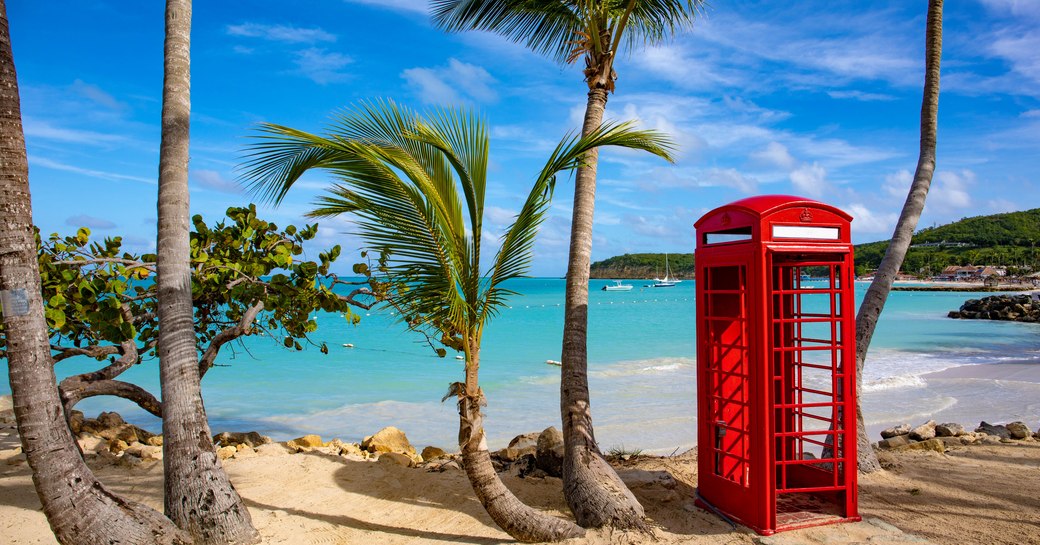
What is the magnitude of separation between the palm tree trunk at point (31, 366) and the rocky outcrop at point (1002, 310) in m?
49.0

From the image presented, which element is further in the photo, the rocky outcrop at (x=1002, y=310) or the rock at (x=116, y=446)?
the rocky outcrop at (x=1002, y=310)

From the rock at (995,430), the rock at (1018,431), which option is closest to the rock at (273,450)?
Result: the rock at (995,430)

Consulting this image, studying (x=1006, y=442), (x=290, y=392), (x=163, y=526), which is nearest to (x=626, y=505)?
(x=163, y=526)

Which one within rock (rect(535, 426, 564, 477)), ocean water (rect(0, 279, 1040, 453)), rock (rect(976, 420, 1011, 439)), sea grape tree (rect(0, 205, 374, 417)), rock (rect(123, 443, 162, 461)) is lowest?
ocean water (rect(0, 279, 1040, 453))

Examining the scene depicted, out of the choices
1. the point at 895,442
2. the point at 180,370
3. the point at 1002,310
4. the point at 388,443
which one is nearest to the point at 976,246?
the point at 1002,310

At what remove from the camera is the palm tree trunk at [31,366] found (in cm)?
411

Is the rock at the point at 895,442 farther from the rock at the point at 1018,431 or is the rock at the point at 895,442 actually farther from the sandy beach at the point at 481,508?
the rock at the point at 1018,431

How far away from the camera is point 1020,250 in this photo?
322 feet

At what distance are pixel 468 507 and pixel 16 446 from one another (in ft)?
19.1

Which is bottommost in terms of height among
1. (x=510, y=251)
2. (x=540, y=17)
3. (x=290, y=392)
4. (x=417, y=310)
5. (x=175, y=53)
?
(x=290, y=392)

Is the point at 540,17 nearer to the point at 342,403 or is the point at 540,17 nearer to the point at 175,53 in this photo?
the point at 175,53

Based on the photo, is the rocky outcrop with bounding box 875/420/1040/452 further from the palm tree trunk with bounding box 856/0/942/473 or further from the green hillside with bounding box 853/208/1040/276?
the green hillside with bounding box 853/208/1040/276

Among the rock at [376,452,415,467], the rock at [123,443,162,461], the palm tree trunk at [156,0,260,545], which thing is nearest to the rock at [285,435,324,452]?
the rock at [376,452,415,467]

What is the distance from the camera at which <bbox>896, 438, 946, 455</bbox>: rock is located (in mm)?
8267
